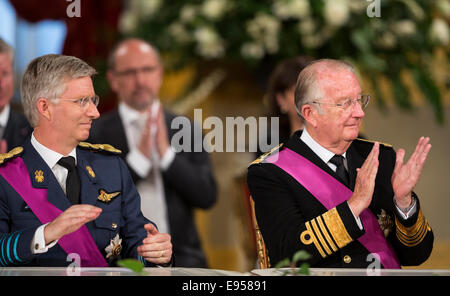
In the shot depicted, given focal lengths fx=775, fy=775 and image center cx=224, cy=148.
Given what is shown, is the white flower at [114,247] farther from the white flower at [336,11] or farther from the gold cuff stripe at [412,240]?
the white flower at [336,11]

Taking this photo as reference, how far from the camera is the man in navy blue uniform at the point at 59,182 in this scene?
1738mm

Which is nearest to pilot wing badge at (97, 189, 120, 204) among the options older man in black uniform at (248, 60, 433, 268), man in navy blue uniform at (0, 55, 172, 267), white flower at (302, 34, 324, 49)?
man in navy blue uniform at (0, 55, 172, 267)

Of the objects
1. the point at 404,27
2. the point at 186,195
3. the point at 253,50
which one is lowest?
the point at 186,195

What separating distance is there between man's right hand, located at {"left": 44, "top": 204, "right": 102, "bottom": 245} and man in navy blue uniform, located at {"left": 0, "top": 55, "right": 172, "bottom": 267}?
58mm

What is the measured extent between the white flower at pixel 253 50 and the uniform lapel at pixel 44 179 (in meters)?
1.91

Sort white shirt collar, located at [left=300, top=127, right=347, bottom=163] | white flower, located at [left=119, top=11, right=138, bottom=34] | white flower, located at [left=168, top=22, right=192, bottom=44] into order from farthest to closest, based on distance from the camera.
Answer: white flower, located at [left=119, top=11, right=138, bottom=34]
white flower, located at [left=168, top=22, right=192, bottom=44]
white shirt collar, located at [left=300, top=127, right=347, bottom=163]

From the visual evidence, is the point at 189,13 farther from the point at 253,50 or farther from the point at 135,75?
the point at 135,75

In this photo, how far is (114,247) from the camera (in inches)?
71.1

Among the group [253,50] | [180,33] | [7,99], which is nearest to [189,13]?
[180,33]

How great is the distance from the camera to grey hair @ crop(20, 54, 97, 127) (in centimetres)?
174

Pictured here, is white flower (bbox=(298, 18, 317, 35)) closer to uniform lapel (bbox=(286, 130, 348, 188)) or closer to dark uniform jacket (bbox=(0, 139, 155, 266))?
uniform lapel (bbox=(286, 130, 348, 188))

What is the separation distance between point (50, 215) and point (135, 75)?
117 centimetres

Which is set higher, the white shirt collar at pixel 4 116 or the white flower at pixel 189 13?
the white flower at pixel 189 13

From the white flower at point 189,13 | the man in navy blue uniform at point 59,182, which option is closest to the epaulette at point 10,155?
the man in navy blue uniform at point 59,182
